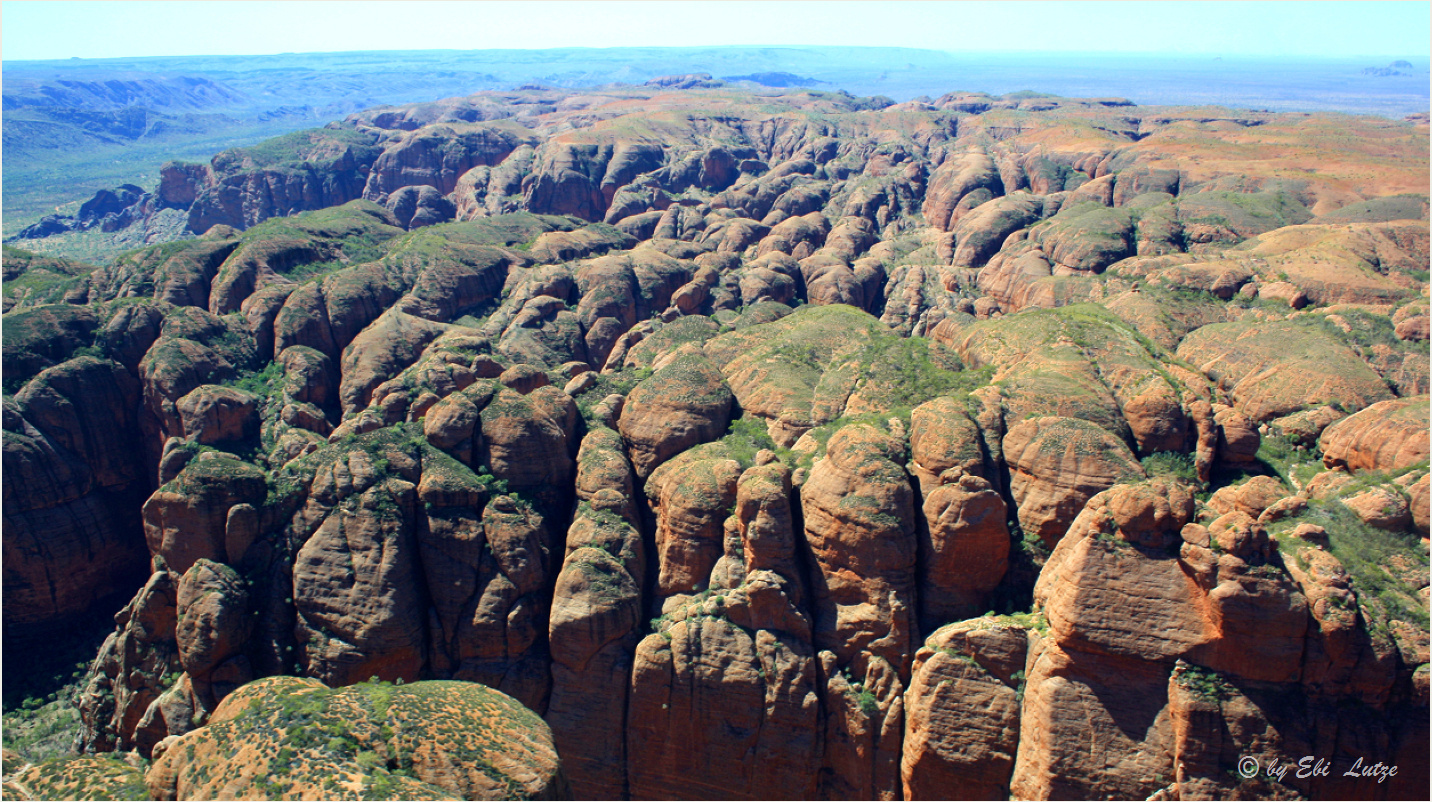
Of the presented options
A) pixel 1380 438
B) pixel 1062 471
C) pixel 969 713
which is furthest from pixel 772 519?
pixel 1380 438

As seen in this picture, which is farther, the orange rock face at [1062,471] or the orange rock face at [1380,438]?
the orange rock face at [1380,438]

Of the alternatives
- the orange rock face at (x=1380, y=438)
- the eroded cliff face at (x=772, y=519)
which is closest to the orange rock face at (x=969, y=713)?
the eroded cliff face at (x=772, y=519)

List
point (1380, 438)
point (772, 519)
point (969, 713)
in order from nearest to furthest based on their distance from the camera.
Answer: point (969, 713), point (772, 519), point (1380, 438)

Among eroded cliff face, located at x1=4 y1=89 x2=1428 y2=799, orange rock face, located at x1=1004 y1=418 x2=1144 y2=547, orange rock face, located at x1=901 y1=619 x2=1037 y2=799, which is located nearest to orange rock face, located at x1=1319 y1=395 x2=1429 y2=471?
eroded cliff face, located at x1=4 y1=89 x2=1428 y2=799

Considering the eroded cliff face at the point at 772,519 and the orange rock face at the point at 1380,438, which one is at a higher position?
the orange rock face at the point at 1380,438

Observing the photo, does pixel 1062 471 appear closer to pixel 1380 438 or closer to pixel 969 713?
pixel 969 713

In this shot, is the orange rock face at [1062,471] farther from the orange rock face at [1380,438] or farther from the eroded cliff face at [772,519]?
the orange rock face at [1380,438]

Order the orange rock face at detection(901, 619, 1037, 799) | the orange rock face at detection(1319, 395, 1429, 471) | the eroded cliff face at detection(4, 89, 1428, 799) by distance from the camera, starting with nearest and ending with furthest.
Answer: the eroded cliff face at detection(4, 89, 1428, 799), the orange rock face at detection(901, 619, 1037, 799), the orange rock face at detection(1319, 395, 1429, 471)

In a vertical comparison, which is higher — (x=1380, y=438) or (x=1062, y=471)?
(x=1380, y=438)

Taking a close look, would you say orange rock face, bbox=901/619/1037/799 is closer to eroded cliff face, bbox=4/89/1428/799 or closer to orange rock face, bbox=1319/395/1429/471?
eroded cliff face, bbox=4/89/1428/799
